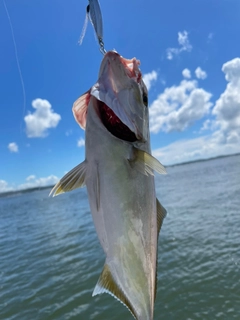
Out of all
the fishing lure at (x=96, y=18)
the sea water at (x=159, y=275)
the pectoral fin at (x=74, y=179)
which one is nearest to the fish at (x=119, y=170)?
the pectoral fin at (x=74, y=179)

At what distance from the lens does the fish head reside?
223 centimetres

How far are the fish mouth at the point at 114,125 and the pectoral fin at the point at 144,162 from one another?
0.43 feet

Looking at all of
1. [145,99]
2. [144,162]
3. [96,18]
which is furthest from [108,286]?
[96,18]

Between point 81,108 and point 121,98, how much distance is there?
0.38 meters

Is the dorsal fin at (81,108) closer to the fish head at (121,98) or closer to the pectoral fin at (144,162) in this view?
the fish head at (121,98)

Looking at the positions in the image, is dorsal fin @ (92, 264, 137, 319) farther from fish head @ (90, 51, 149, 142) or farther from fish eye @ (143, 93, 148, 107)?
fish eye @ (143, 93, 148, 107)

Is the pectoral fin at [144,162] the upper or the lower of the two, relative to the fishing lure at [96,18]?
lower

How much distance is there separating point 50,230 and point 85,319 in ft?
52.8

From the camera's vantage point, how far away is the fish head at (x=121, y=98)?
2230mm

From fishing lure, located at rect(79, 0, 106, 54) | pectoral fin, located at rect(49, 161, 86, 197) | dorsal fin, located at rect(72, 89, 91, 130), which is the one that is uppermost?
fishing lure, located at rect(79, 0, 106, 54)

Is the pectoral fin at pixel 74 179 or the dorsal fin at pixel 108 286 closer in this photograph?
the pectoral fin at pixel 74 179

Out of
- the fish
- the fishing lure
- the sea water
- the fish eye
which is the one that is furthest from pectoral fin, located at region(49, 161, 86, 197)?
the sea water

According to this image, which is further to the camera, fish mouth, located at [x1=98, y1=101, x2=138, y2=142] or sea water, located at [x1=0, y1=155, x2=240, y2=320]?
sea water, located at [x1=0, y1=155, x2=240, y2=320]

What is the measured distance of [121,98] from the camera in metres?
2.28
